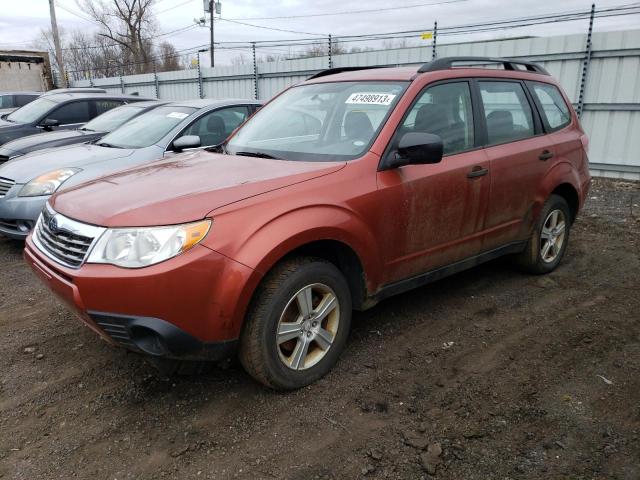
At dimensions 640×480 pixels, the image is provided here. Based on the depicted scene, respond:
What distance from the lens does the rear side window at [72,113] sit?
27.7ft

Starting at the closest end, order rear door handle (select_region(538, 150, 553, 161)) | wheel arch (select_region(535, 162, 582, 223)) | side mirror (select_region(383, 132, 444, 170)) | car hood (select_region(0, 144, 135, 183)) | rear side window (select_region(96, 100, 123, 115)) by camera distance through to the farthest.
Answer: side mirror (select_region(383, 132, 444, 170)), rear door handle (select_region(538, 150, 553, 161)), wheel arch (select_region(535, 162, 582, 223)), car hood (select_region(0, 144, 135, 183)), rear side window (select_region(96, 100, 123, 115))

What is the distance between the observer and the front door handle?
3.66 meters

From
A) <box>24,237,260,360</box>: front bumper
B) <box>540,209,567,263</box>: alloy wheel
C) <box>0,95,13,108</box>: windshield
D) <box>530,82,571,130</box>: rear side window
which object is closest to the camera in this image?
<box>24,237,260,360</box>: front bumper

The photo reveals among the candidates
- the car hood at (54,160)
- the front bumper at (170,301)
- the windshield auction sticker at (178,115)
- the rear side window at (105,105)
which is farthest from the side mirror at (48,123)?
the front bumper at (170,301)

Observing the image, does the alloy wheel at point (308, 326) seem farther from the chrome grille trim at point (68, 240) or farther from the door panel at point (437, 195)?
the chrome grille trim at point (68, 240)

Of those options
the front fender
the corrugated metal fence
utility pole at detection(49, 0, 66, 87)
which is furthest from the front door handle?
utility pole at detection(49, 0, 66, 87)

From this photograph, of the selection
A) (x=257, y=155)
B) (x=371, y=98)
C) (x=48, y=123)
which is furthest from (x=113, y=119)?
(x=371, y=98)

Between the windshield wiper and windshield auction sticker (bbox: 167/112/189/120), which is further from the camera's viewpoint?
windshield auction sticker (bbox: 167/112/189/120)

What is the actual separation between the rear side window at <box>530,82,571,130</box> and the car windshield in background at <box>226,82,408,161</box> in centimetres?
174

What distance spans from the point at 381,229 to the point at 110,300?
63.4 inches

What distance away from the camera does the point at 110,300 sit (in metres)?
2.42

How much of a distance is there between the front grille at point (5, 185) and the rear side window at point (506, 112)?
15.2ft

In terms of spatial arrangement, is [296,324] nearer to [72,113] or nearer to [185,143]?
[185,143]

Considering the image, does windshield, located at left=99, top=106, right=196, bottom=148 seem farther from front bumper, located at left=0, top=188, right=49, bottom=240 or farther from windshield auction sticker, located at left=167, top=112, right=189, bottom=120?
front bumper, located at left=0, top=188, right=49, bottom=240
